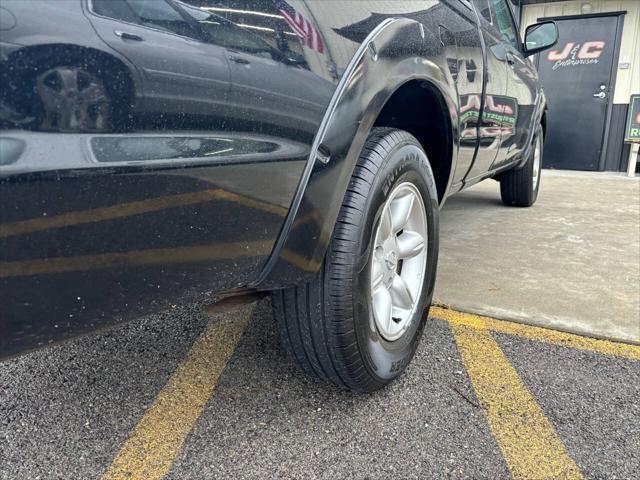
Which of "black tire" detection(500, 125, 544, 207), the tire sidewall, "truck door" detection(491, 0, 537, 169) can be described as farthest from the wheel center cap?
"black tire" detection(500, 125, 544, 207)

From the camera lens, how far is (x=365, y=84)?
4.30 ft

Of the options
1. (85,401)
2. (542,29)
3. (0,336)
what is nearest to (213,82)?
(0,336)

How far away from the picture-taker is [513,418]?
1632mm

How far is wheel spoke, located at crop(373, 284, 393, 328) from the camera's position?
1.67m

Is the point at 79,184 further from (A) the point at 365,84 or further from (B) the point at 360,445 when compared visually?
(B) the point at 360,445

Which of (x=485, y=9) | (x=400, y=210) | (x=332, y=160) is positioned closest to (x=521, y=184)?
(x=485, y=9)

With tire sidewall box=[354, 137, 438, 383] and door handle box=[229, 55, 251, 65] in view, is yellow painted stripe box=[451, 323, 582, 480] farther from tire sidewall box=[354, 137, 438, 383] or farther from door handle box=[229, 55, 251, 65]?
door handle box=[229, 55, 251, 65]

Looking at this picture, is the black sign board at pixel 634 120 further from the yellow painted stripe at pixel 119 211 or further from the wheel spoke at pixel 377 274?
the yellow painted stripe at pixel 119 211

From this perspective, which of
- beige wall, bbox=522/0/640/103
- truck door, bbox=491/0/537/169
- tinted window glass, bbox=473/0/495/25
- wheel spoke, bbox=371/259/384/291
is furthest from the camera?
beige wall, bbox=522/0/640/103

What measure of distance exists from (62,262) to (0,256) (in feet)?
0.30

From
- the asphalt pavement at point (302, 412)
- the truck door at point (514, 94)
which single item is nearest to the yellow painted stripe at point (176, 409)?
the asphalt pavement at point (302, 412)

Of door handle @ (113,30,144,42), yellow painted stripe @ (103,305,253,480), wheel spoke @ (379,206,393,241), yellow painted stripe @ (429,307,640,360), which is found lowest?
yellow painted stripe @ (429,307,640,360)

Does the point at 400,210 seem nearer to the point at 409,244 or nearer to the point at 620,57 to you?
the point at 409,244

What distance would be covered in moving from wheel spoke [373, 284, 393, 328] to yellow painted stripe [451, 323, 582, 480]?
42 centimetres
